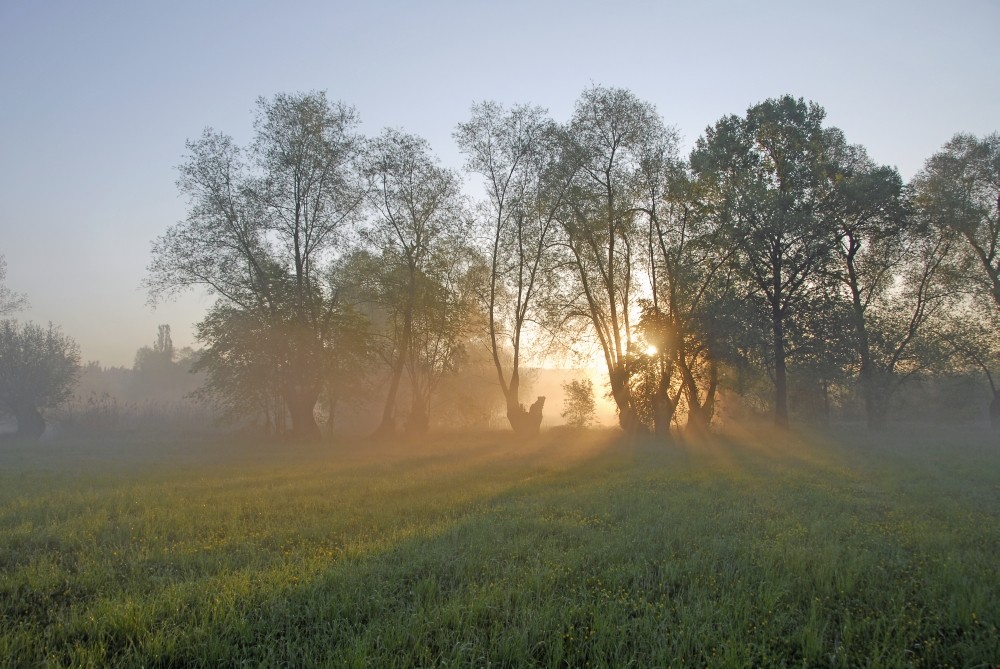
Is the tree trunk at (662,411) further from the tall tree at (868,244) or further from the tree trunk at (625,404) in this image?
the tall tree at (868,244)

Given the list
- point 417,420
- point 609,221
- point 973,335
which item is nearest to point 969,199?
point 973,335

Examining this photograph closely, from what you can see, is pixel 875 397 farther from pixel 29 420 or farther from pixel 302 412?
pixel 29 420

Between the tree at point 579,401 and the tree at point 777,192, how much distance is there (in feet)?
34.7

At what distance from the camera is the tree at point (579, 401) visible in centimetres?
3447

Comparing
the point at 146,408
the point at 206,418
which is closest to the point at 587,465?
the point at 206,418

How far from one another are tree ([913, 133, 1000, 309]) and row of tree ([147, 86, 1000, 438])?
0.37 ft

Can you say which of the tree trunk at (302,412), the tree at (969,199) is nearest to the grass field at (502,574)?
the tree trunk at (302,412)

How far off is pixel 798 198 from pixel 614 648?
29956mm

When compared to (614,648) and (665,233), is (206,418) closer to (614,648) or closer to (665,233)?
(665,233)

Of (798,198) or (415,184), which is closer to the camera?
(798,198)

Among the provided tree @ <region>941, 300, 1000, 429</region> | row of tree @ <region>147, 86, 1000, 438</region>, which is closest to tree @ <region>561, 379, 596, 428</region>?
row of tree @ <region>147, 86, 1000, 438</region>

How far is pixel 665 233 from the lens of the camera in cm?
3058

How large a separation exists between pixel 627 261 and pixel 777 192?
8377mm

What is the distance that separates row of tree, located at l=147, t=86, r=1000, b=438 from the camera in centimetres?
2925
